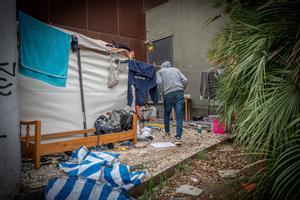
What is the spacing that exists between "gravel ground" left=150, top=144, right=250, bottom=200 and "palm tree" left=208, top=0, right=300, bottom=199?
591 millimetres

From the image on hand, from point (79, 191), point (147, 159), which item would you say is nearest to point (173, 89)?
point (147, 159)

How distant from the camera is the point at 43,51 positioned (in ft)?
14.2

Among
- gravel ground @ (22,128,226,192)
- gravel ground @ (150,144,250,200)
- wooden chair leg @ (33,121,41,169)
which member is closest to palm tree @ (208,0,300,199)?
gravel ground @ (150,144,250,200)

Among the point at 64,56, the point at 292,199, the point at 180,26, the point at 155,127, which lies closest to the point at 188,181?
the point at 292,199

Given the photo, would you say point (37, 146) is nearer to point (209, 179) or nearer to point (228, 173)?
point (209, 179)

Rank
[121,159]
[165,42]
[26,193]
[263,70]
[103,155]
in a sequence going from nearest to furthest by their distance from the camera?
[263,70]
[26,193]
[103,155]
[121,159]
[165,42]

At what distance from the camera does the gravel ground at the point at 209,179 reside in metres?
3.02

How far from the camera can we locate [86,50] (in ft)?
17.2

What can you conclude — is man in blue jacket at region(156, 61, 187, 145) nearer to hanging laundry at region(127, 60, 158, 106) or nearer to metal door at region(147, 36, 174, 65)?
hanging laundry at region(127, 60, 158, 106)

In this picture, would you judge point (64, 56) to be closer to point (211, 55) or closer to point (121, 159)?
point (121, 159)

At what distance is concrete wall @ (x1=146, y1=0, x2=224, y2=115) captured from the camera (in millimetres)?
9125

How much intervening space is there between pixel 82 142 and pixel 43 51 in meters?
1.80

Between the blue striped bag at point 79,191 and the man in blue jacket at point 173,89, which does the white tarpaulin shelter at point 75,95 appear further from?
the blue striped bag at point 79,191

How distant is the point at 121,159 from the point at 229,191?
73.2 inches
